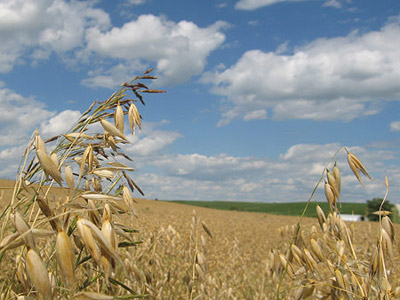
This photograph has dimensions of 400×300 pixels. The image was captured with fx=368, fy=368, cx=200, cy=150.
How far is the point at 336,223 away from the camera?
64.2 inches

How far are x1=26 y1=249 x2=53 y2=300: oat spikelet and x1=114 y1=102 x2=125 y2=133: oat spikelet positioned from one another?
0.72 m

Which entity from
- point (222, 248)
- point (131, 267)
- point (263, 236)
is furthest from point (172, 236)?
point (263, 236)

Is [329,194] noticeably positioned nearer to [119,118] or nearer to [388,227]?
[388,227]

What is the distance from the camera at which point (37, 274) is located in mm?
782

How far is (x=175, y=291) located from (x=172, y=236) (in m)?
0.58

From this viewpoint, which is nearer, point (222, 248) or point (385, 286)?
point (385, 286)

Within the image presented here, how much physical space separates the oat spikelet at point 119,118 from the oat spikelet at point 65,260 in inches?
26.9

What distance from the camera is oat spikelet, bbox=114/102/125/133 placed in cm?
144

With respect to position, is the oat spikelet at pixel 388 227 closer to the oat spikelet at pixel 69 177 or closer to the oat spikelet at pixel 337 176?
the oat spikelet at pixel 337 176

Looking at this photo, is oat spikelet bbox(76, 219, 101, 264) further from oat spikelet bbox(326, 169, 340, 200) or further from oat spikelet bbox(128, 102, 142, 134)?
oat spikelet bbox(326, 169, 340, 200)

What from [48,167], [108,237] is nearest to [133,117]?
[48,167]

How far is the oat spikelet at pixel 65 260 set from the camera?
794 millimetres

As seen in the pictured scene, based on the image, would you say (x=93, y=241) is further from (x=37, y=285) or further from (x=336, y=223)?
(x=336, y=223)

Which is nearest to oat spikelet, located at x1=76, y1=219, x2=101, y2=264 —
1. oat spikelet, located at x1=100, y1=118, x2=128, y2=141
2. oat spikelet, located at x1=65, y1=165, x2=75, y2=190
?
oat spikelet, located at x1=65, y1=165, x2=75, y2=190
